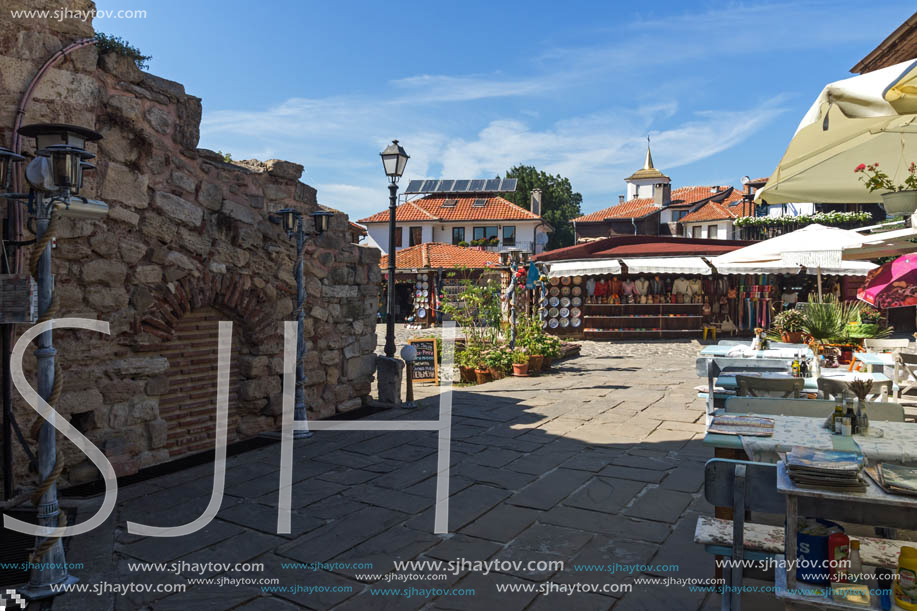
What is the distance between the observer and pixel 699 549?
3.61 metres

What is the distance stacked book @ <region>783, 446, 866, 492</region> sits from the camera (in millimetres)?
2229

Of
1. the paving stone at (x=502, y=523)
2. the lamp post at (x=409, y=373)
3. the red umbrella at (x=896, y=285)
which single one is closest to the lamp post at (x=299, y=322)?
the lamp post at (x=409, y=373)

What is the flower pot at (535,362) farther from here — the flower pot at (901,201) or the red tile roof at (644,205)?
the red tile roof at (644,205)

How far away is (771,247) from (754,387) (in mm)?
3473

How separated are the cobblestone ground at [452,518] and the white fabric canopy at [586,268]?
358 inches

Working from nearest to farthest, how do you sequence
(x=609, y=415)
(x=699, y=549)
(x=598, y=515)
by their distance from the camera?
1. (x=699, y=549)
2. (x=598, y=515)
3. (x=609, y=415)

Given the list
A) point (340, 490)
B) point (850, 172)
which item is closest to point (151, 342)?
point (340, 490)

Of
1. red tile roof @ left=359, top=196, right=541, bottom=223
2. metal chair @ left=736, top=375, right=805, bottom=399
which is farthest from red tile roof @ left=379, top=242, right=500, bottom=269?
metal chair @ left=736, top=375, right=805, bottom=399

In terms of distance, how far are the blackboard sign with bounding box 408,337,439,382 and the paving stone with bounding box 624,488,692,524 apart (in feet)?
17.1

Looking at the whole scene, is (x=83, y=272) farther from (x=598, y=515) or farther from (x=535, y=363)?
(x=535, y=363)

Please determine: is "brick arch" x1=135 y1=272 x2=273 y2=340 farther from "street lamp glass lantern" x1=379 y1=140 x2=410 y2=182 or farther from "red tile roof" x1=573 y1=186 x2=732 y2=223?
"red tile roof" x1=573 y1=186 x2=732 y2=223

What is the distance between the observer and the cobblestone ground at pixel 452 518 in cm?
312

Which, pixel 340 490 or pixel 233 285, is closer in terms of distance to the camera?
pixel 340 490

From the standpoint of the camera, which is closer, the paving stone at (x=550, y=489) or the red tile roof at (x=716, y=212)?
the paving stone at (x=550, y=489)
